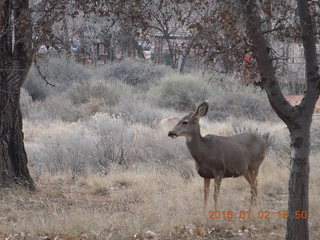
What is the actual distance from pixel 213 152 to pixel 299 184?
1849 mm

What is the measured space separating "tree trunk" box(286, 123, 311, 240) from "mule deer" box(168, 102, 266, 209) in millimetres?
1589

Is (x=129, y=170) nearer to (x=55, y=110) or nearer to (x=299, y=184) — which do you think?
(x=299, y=184)

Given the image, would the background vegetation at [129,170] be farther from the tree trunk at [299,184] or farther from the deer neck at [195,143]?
the tree trunk at [299,184]

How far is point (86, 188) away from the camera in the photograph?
10.7 metres

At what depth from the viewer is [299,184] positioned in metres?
5.89

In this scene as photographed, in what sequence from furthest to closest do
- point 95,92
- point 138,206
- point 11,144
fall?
point 95,92 < point 11,144 < point 138,206

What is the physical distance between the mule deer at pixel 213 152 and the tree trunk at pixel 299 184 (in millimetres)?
1589

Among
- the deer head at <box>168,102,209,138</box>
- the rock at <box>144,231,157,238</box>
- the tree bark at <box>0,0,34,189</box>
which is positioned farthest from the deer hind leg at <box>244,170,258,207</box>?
the tree bark at <box>0,0,34,189</box>

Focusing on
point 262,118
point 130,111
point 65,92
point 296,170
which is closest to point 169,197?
point 296,170

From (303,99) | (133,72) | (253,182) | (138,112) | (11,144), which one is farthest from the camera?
(133,72)

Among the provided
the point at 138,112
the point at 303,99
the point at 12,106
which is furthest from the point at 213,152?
the point at 138,112

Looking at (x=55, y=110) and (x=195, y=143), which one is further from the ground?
(x=195, y=143)

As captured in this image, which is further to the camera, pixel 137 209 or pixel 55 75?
pixel 55 75

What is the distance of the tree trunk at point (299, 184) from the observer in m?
5.79
